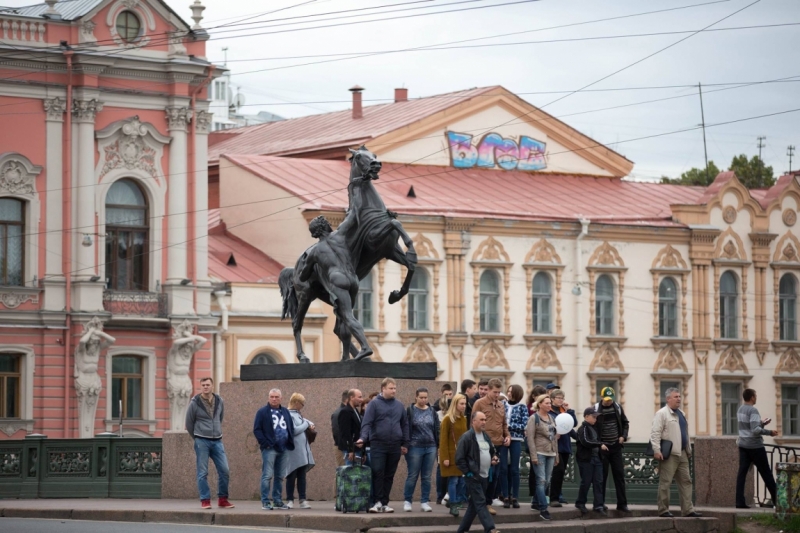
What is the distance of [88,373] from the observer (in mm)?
43688

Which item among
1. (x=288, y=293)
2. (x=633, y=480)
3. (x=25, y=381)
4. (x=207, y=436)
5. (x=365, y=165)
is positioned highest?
(x=365, y=165)

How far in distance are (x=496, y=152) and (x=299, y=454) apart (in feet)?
110

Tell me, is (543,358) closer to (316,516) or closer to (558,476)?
(558,476)

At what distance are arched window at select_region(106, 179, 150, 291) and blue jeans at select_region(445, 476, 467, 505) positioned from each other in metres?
25.2

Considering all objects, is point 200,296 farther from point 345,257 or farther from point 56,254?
point 345,257

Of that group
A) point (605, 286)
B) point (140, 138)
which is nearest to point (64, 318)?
point (140, 138)

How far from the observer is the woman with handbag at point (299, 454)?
72.3 ft

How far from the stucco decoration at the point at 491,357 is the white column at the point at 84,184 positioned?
11711 mm

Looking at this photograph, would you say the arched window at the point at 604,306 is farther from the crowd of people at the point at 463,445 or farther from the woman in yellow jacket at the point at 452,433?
the woman in yellow jacket at the point at 452,433

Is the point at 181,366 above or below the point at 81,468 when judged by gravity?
above

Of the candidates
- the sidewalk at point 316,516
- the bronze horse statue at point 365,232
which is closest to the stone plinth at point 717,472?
the sidewalk at point 316,516

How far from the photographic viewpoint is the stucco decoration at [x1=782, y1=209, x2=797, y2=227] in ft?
185

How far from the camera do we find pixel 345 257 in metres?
23.6

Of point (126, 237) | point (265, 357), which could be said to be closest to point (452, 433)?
point (126, 237)
